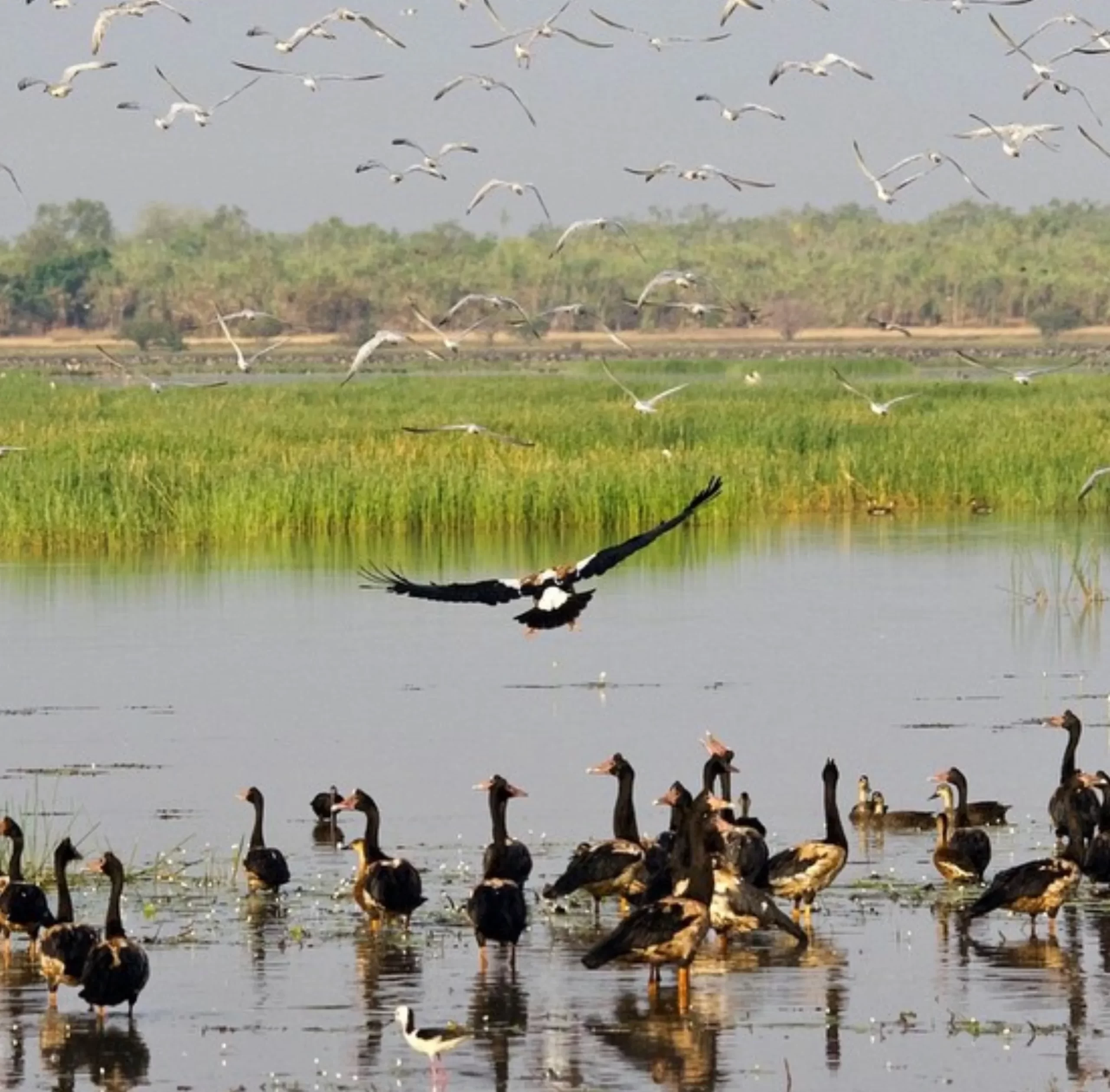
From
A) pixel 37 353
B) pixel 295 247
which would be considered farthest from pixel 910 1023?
pixel 295 247

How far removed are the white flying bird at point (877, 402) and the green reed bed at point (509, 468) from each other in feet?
1.32

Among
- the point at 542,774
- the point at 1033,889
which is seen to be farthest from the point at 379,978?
the point at 542,774

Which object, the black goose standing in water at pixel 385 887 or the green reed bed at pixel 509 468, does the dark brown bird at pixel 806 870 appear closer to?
the black goose standing in water at pixel 385 887

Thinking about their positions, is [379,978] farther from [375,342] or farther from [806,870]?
[375,342]

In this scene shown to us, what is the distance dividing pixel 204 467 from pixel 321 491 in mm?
3046

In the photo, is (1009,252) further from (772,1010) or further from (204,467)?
(772,1010)

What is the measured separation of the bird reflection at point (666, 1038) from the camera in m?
11.5

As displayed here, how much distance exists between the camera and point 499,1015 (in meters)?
12.6

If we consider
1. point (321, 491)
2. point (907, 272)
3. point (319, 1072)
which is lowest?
point (319, 1072)

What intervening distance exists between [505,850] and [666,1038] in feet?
8.70

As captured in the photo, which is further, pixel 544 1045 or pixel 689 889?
pixel 689 889

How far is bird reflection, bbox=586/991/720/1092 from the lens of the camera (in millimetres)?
11461

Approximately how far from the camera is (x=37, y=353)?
396 ft

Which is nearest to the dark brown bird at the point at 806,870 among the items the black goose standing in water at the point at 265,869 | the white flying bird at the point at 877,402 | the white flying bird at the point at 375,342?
the black goose standing in water at the point at 265,869
